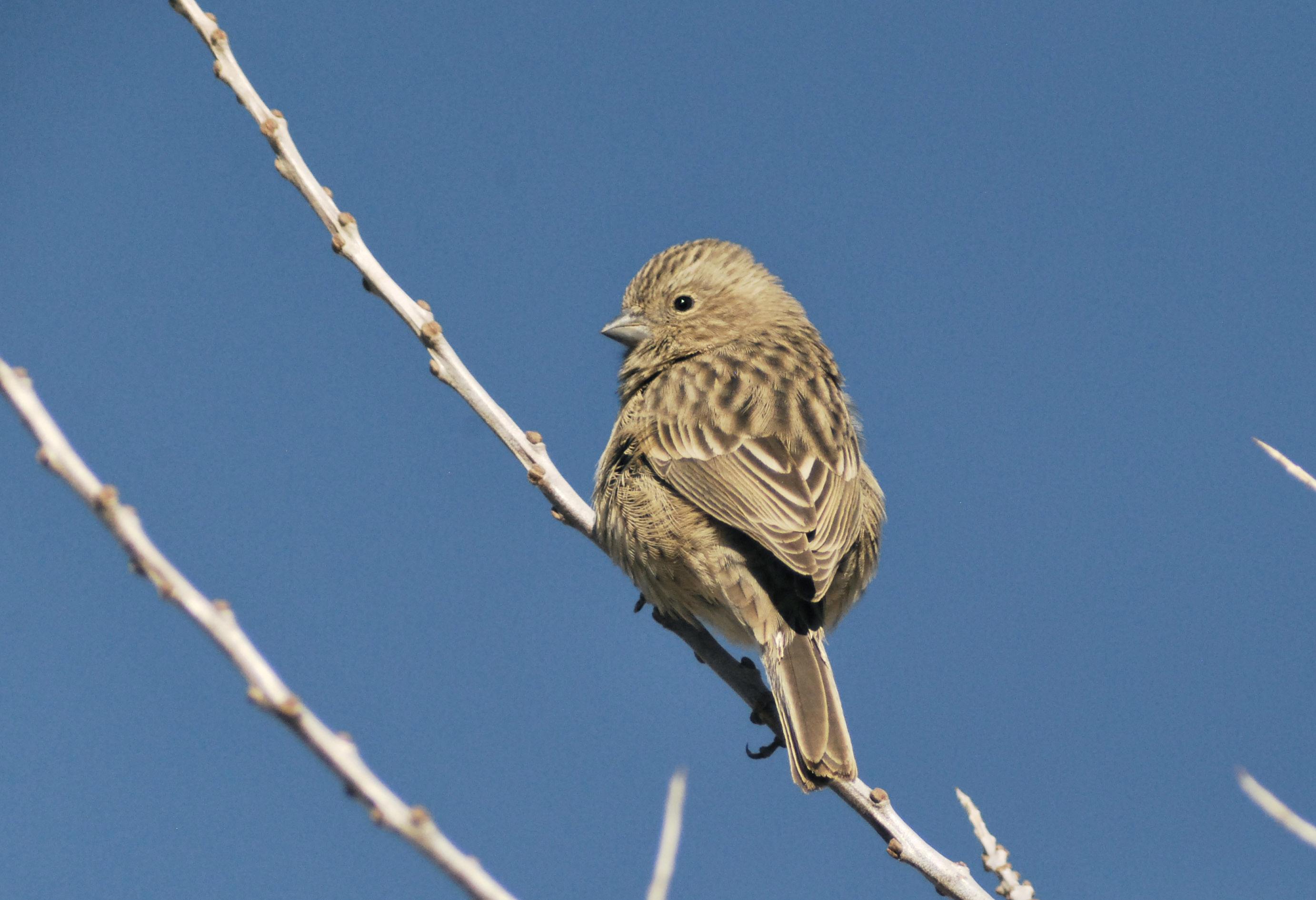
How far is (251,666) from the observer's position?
1.64 metres

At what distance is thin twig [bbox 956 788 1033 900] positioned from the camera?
2.82 m

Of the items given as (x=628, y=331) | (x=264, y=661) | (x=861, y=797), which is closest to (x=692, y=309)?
(x=628, y=331)

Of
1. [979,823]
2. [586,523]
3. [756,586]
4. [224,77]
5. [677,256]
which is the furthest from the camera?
[677,256]

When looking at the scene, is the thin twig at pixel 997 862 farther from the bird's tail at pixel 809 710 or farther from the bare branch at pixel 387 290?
the bare branch at pixel 387 290

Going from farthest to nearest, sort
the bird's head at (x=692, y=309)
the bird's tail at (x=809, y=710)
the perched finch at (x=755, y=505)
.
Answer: the bird's head at (x=692, y=309), the perched finch at (x=755, y=505), the bird's tail at (x=809, y=710)

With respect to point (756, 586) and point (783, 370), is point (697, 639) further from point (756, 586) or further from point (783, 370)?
point (783, 370)

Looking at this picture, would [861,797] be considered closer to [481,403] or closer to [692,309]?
[481,403]

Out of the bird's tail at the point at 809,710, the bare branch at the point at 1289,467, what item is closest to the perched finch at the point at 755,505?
the bird's tail at the point at 809,710

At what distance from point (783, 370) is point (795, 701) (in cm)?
190

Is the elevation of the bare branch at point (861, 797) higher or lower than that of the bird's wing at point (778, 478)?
lower

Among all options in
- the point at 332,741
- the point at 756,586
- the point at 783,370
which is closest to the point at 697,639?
the point at 756,586

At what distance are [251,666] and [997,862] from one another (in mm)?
1996

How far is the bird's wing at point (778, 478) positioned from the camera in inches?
171

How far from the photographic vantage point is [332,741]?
1.62m
